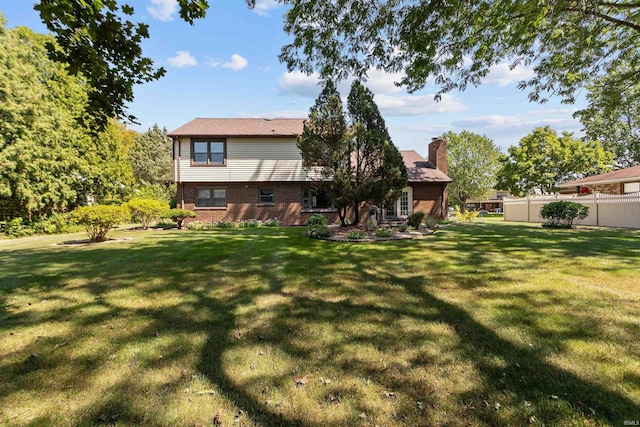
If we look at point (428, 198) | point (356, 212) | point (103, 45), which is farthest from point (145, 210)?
point (428, 198)

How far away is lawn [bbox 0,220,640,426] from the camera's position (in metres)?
2.46

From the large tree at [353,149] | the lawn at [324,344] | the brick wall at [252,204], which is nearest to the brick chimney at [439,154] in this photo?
the brick wall at [252,204]

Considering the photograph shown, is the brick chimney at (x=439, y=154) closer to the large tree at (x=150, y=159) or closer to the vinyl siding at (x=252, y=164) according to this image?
the vinyl siding at (x=252, y=164)

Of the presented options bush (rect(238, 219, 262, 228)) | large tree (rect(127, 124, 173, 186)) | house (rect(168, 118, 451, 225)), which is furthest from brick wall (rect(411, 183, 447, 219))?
large tree (rect(127, 124, 173, 186))

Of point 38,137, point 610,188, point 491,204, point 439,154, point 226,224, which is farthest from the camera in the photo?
point 491,204

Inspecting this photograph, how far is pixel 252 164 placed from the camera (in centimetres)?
1881

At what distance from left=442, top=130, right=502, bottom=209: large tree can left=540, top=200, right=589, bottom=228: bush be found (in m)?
28.6

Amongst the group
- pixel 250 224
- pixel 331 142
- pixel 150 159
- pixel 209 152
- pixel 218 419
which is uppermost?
pixel 150 159

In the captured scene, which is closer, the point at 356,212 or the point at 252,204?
the point at 356,212

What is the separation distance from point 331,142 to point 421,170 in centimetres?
1074

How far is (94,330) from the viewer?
151 inches

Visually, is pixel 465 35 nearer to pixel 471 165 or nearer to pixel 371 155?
pixel 371 155

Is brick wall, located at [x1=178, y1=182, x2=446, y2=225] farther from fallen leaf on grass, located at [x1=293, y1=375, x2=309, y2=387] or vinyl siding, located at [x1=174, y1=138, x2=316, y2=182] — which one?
fallen leaf on grass, located at [x1=293, y1=375, x2=309, y2=387]

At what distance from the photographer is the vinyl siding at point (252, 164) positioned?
1848cm
